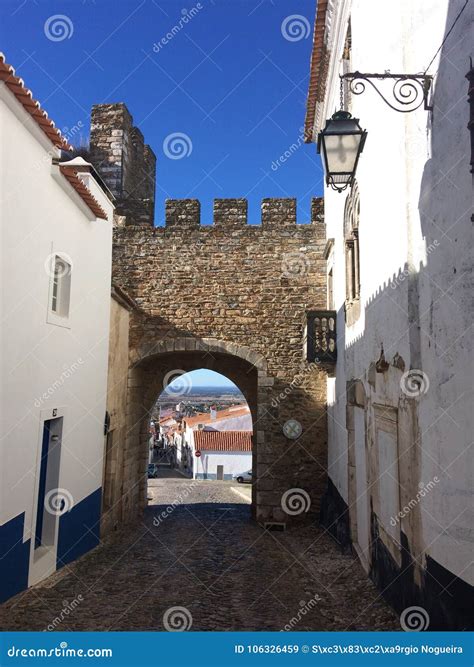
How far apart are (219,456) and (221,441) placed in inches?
44.9

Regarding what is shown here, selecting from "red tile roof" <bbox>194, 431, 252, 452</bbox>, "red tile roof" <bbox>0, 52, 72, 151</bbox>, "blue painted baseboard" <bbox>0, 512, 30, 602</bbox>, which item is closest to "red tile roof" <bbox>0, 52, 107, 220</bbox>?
"red tile roof" <bbox>0, 52, 72, 151</bbox>

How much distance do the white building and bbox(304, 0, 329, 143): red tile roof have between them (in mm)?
1926

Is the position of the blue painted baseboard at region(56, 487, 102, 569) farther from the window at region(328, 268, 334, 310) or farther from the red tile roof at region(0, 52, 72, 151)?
the window at region(328, 268, 334, 310)

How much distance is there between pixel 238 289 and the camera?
11.3 metres

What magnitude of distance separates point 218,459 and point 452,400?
116 ft

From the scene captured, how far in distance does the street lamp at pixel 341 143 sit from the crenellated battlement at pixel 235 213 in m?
6.73

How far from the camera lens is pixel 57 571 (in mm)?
6734

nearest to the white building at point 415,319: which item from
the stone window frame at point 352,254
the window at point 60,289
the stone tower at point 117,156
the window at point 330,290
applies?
the stone window frame at point 352,254

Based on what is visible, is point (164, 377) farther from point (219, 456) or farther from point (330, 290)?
point (219, 456)

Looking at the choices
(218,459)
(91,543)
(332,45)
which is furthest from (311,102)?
(218,459)

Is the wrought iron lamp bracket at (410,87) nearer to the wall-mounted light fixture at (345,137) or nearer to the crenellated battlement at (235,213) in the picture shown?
the wall-mounted light fixture at (345,137)

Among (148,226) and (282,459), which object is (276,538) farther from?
(148,226)

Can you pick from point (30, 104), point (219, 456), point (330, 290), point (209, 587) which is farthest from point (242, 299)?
point (219, 456)

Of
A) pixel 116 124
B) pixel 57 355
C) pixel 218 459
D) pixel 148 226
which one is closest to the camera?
pixel 57 355
